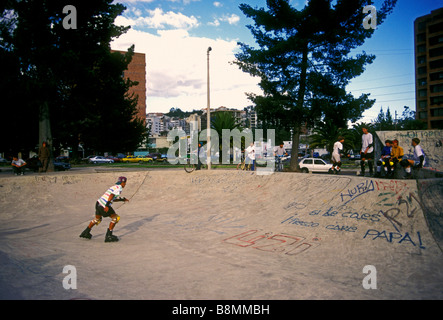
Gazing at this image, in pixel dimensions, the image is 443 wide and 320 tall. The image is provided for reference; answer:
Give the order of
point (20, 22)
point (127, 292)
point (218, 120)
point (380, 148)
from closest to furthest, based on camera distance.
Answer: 1. point (127, 292)
2. point (380, 148)
3. point (20, 22)
4. point (218, 120)

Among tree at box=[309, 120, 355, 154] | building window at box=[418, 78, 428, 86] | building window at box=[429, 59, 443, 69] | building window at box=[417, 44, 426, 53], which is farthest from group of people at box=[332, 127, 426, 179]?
building window at box=[417, 44, 426, 53]

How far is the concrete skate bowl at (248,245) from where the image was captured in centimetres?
491

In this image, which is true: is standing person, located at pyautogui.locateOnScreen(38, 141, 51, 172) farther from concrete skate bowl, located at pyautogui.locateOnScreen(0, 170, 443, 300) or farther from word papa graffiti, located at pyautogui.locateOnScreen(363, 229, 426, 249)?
word papa graffiti, located at pyautogui.locateOnScreen(363, 229, 426, 249)

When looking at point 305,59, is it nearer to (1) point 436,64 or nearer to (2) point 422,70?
(1) point 436,64

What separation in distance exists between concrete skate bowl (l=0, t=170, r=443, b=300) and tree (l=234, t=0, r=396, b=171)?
938cm

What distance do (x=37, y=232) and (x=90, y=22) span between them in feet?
58.3

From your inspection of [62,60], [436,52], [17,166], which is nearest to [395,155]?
[62,60]

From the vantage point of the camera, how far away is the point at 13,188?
13.4m

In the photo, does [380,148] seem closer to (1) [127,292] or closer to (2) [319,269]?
(2) [319,269]

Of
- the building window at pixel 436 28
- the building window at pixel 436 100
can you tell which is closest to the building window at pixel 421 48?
the building window at pixel 436 28

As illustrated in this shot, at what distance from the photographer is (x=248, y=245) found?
7676 mm

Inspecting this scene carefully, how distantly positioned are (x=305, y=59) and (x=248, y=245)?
55.6 feet

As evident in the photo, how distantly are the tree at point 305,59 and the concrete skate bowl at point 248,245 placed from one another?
9.38 meters
